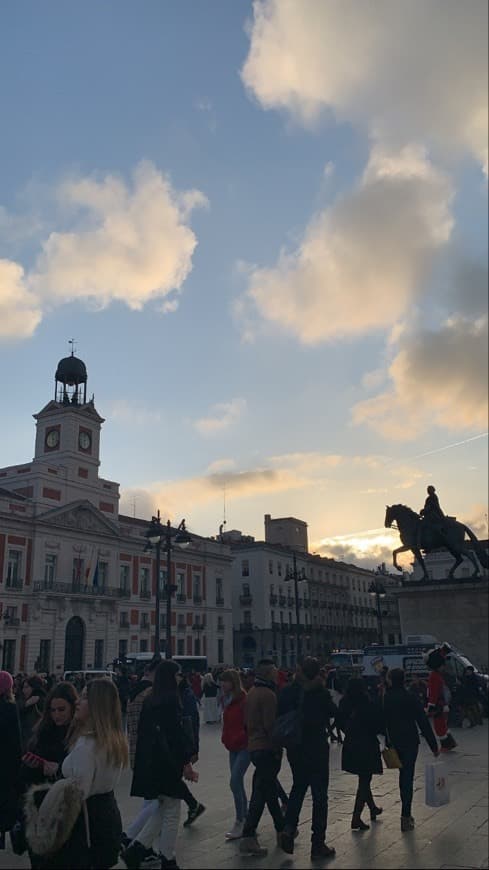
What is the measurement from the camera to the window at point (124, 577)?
5447 centimetres

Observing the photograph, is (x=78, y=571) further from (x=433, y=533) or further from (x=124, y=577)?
(x=433, y=533)

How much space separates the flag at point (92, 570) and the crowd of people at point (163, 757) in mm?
43163

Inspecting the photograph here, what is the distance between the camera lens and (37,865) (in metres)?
4.24

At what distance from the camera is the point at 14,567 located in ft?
150

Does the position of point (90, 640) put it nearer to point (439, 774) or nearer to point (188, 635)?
point (188, 635)

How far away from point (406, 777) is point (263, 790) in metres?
1.61

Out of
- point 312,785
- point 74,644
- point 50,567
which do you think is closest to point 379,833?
point 312,785

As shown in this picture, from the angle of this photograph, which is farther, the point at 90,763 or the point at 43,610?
the point at 43,610

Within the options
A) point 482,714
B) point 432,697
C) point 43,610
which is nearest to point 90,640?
point 43,610

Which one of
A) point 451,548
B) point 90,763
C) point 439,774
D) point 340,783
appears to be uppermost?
point 451,548

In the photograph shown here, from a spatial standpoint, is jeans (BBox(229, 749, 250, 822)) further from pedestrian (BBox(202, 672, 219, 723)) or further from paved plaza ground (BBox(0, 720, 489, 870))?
pedestrian (BBox(202, 672, 219, 723))

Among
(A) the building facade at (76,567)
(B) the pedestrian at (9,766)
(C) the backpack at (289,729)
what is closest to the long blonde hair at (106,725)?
(B) the pedestrian at (9,766)

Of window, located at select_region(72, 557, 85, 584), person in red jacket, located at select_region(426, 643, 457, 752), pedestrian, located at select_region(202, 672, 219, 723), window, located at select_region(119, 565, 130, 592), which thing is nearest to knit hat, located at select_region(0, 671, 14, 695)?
person in red jacket, located at select_region(426, 643, 457, 752)

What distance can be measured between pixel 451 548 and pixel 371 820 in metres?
7.30
